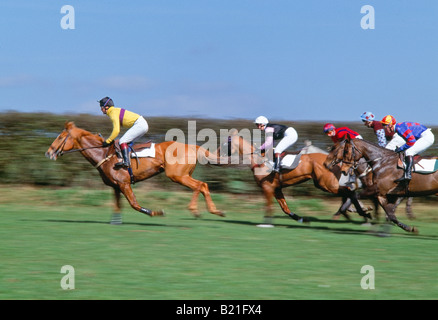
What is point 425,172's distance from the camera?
37.7ft

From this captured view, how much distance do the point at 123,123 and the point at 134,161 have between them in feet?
2.42

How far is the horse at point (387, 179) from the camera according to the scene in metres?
11.5

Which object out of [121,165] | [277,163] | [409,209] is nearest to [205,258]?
[121,165]

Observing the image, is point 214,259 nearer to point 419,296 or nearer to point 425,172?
point 419,296

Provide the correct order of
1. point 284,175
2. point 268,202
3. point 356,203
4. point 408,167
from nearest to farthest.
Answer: point 408,167 → point 268,202 → point 284,175 → point 356,203

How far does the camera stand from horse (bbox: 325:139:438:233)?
11.5m

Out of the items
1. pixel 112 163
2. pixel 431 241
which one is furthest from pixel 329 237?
pixel 112 163

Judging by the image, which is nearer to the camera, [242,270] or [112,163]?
[242,270]

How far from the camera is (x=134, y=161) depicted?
12.5 m

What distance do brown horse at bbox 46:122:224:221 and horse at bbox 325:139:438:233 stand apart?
276 cm

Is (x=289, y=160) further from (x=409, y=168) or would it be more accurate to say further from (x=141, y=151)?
(x=141, y=151)

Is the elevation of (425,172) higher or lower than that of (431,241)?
higher

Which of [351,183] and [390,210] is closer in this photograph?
[390,210]
